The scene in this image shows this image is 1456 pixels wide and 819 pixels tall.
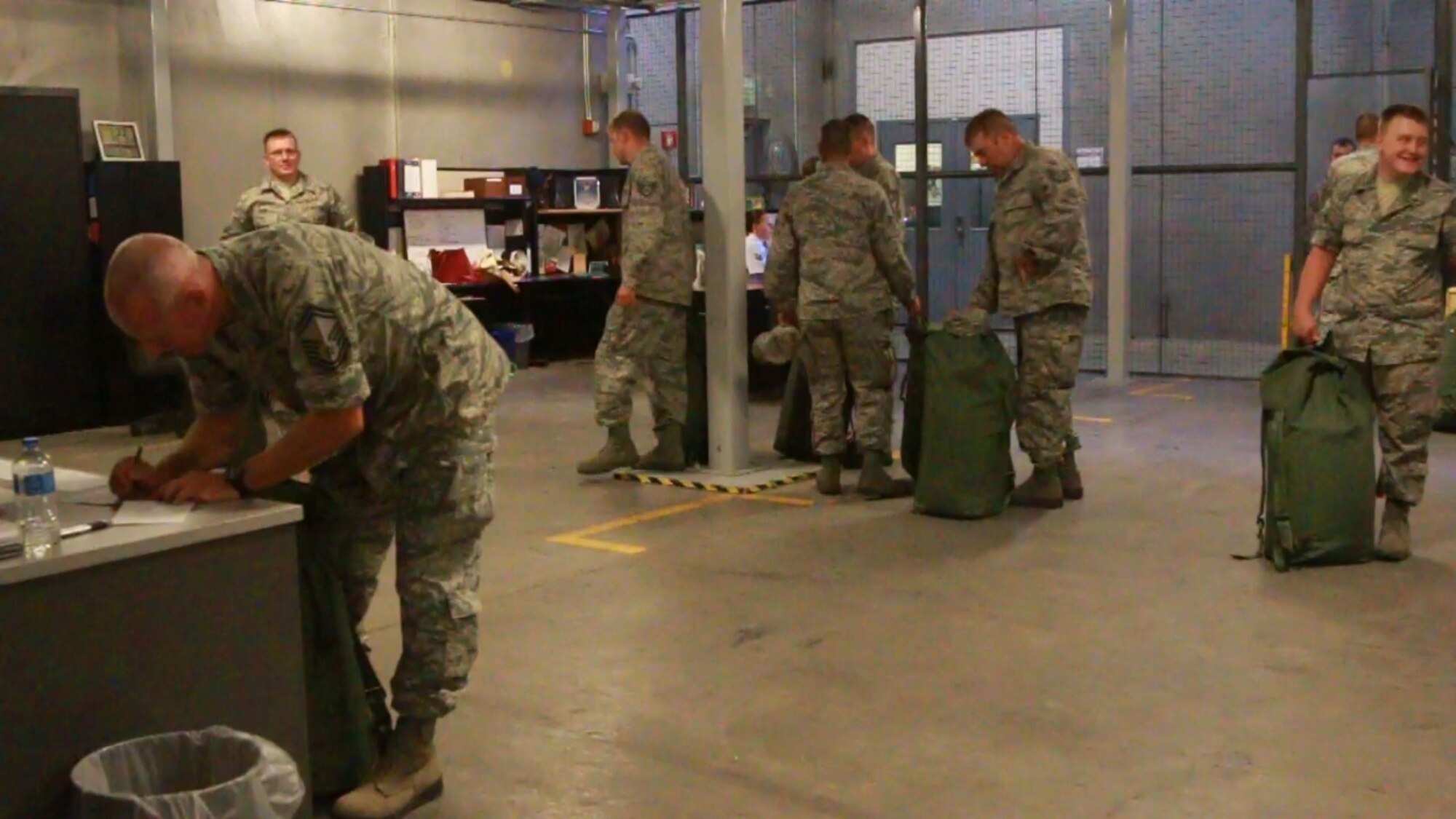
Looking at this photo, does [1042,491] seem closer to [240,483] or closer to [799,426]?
[799,426]

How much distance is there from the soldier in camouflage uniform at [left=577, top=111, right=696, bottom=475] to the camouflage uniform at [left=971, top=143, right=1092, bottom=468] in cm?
151

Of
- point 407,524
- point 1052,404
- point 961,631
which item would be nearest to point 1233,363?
point 1052,404

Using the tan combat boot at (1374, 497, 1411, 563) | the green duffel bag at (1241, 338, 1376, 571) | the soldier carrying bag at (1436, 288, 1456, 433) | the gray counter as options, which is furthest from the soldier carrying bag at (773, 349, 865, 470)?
the gray counter

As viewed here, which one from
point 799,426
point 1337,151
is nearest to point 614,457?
point 799,426

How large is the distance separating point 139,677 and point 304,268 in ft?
2.68

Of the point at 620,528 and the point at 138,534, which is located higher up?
the point at 138,534

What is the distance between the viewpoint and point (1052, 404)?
6.34 m

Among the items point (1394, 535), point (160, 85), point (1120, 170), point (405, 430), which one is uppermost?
point (160, 85)

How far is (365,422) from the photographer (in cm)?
326

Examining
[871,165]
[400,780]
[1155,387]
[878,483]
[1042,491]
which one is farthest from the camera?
[1155,387]

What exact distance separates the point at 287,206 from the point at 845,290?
3888mm

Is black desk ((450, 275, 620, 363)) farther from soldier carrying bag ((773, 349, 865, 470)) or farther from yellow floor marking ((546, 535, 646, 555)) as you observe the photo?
yellow floor marking ((546, 535, 646, 555))

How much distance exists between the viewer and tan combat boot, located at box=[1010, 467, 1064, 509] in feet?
21.1

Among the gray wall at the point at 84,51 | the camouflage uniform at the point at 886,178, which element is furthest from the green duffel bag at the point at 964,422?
the gray wall at the point at 84,51
